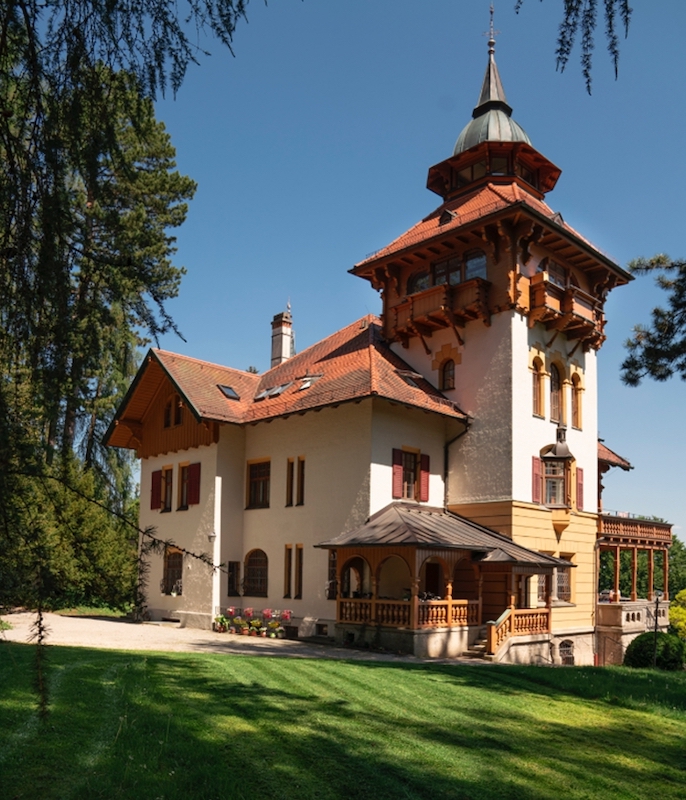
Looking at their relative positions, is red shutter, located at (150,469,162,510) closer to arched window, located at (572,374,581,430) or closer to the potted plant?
the potted plant

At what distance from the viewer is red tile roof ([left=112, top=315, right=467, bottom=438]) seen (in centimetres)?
2364

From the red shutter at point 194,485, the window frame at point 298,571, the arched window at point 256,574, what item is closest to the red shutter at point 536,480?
the window frame at point 298,571

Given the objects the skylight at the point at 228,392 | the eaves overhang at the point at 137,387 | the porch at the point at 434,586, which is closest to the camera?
the porch at the point at 434,586

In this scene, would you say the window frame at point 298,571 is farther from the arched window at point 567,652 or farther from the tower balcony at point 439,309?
the arched window at point 567,652

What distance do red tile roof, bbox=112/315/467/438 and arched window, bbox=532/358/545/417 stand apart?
2.46m

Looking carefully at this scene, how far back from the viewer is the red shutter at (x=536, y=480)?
24344 mm

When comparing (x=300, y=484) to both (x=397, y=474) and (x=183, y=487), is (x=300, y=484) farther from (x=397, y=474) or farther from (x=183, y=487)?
(x=183, y=487)

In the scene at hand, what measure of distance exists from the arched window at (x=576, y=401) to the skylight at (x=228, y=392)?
11459mm

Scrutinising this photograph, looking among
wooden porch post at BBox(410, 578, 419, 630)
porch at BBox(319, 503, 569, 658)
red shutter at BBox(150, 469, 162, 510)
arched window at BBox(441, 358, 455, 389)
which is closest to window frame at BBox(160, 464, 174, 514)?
red shutter at BBox(150, 469, 162, 510)

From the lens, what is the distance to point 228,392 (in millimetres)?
28500

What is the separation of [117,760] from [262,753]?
138 centimetres

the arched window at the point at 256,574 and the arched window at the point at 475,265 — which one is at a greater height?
the arched window at the point at 475,265

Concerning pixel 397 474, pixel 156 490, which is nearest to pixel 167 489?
pixel 156 490

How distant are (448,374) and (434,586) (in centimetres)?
673
